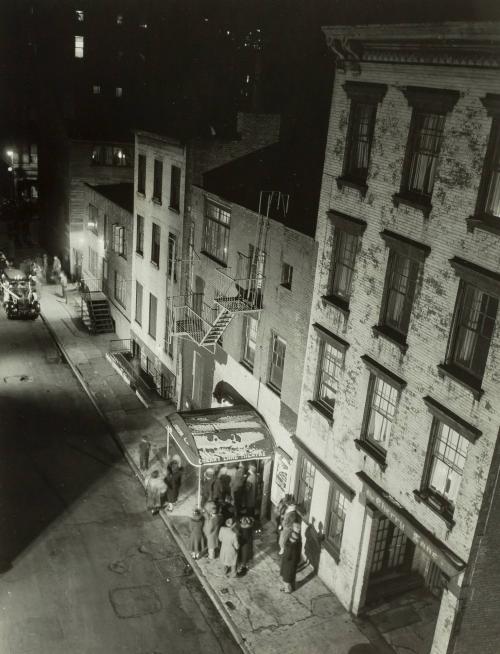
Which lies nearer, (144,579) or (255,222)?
(144,579)

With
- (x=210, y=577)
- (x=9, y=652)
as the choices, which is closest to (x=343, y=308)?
(x=210, y=577)

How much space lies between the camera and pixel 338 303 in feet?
53.8

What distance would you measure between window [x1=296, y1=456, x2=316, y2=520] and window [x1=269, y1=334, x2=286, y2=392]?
272 centimetres

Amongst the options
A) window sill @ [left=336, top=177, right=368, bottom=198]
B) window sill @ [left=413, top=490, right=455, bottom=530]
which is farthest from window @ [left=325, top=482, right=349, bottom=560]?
window sill @ [left=336, top=177, right=368, bottom=198]

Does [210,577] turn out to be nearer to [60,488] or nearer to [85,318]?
[60,488]

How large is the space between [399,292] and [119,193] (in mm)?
29061

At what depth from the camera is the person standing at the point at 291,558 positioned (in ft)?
54.3

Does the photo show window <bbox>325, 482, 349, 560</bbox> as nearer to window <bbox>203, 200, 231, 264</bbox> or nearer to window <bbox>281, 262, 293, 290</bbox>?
window <bbox>281, 262, 293, 290</bbox>

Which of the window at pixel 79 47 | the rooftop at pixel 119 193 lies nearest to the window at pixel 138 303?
the rooftop at pixel 119 193

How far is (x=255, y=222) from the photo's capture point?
20.3 meters

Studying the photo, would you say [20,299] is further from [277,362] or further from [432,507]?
[432,507]

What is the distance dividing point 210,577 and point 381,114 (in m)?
13.3

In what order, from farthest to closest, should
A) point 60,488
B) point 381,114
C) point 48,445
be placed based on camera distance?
point 48,445 → point 60,488 → point 381,114

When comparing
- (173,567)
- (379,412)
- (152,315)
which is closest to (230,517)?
(173,567)
